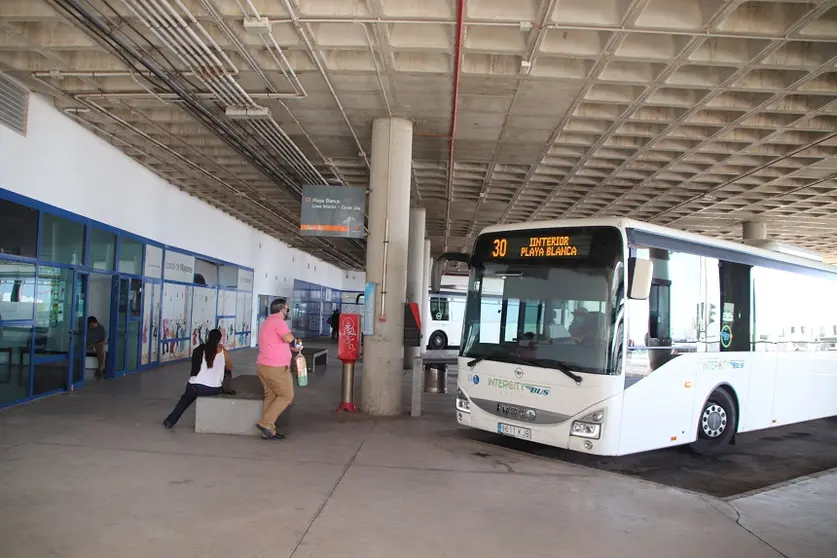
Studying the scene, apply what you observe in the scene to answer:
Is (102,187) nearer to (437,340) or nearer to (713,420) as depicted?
(713,420)

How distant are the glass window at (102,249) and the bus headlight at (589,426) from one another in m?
9.86

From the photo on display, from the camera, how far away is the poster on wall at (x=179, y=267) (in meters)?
16.5

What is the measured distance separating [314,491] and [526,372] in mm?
2892

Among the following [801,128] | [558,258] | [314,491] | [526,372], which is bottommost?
[314,491]

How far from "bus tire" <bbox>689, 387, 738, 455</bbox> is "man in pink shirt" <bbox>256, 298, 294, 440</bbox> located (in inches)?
215

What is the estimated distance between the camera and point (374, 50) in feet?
28.1

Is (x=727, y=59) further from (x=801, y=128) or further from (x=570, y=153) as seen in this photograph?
(x=570, y=153)

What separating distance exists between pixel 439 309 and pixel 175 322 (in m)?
14.3

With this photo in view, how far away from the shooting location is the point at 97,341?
1319 centimetres

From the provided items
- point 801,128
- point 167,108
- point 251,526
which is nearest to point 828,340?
point 801,128

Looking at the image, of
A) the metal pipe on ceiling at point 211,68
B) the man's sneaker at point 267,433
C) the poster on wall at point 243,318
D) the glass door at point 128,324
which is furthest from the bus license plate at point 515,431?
the poster on wall at point 243,318

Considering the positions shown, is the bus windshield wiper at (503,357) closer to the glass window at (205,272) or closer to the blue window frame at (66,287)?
the blue window frame at (66,287)

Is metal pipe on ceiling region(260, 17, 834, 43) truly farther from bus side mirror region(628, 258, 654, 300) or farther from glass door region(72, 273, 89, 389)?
glass door region(72, 273, 89, 389)

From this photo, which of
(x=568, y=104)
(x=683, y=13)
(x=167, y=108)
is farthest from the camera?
(x=167, y=108)
